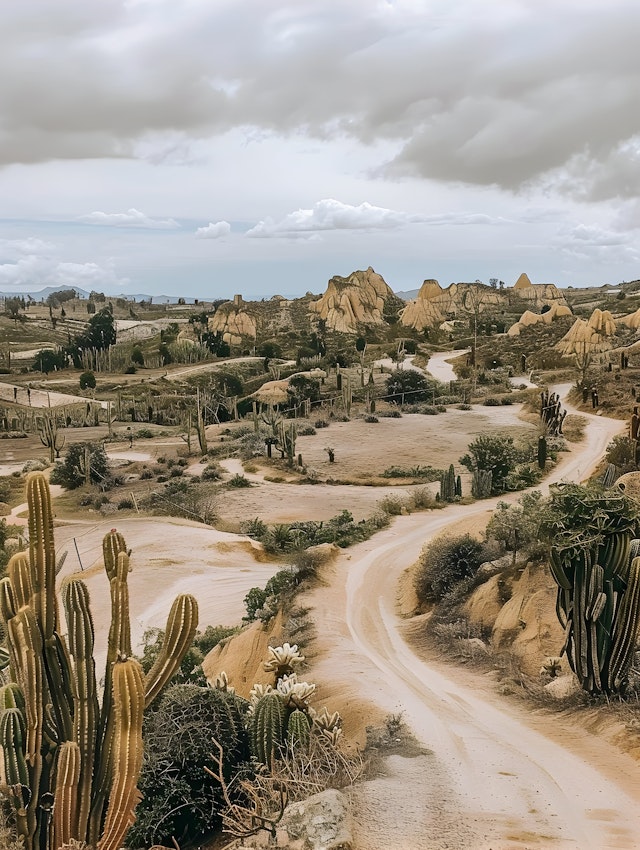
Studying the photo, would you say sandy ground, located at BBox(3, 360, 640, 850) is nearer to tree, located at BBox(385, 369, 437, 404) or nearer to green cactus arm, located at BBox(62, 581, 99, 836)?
green cactus arm, located at BBox(62, 581, 99, 836)

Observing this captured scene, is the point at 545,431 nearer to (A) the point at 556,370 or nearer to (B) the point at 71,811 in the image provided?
(A) the point at 556,370

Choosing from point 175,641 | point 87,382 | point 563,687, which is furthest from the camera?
point 87,382

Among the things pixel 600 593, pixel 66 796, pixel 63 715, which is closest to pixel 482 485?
pixel 600 593

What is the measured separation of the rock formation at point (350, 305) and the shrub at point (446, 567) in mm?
64677

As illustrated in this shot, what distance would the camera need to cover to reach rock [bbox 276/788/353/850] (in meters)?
5.03

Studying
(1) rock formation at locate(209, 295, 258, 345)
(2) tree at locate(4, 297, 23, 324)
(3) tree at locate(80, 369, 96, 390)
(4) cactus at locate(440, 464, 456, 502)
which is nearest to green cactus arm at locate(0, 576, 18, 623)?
(4) cactus at locate(440, 464, 456, 502)

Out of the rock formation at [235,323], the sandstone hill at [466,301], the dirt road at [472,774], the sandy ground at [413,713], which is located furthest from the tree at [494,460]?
the sandstone hill at [466,301]

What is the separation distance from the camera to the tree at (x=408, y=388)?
132ft

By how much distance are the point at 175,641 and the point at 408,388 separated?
1445 inches

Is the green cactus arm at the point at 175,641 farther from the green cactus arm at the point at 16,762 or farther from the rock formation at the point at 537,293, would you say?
the rock formation at the point at 537,293

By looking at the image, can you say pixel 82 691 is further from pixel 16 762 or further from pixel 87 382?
pixel 87 382

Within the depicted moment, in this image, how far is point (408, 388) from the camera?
137 ft

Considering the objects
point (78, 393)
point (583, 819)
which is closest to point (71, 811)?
point (583, 819)

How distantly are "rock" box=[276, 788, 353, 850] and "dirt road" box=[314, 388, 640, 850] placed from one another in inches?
7.2
